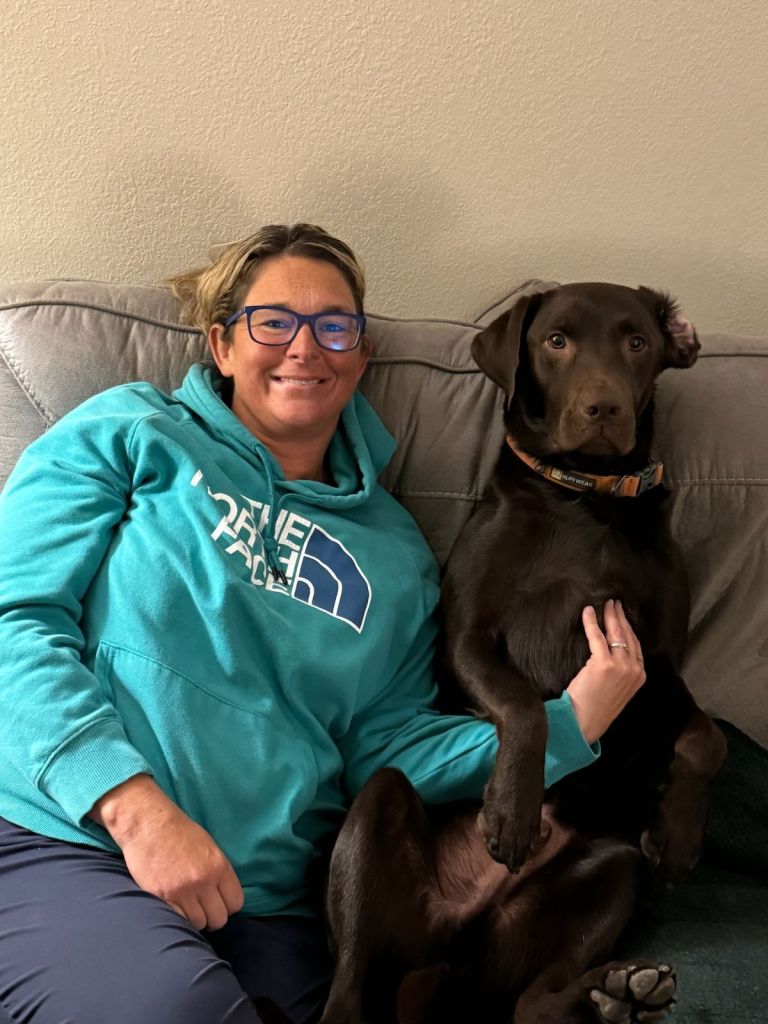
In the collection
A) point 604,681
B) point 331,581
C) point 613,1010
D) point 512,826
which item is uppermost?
point 331,581

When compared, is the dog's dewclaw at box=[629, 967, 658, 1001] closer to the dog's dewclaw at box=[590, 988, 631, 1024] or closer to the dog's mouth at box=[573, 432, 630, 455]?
the dog's dewclaw at box=[590, 988, 631, 1024]

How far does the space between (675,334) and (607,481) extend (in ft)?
1.07

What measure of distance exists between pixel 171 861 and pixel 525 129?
5.69 ft

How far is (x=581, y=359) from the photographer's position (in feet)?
5.40

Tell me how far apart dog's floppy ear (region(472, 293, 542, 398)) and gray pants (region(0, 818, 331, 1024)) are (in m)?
1.02

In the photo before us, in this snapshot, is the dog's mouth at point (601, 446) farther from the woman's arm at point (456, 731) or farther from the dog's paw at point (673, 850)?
the dog's paw at point (673, 850)

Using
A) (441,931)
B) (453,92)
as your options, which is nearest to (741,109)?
(453,92)

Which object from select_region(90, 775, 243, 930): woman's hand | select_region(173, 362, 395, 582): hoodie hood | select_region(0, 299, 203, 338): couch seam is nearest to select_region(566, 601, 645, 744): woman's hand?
select_region(173, 362, 395, 582): hoodie hood

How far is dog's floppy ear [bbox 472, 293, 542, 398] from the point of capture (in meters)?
1.68

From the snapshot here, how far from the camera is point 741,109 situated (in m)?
2.15

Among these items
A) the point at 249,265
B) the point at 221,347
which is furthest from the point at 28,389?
the point at 249,265

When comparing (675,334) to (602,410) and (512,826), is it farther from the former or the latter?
(512,826)

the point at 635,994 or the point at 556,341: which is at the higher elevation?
the point at 556,341

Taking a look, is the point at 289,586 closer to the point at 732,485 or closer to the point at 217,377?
the point at 217,377
